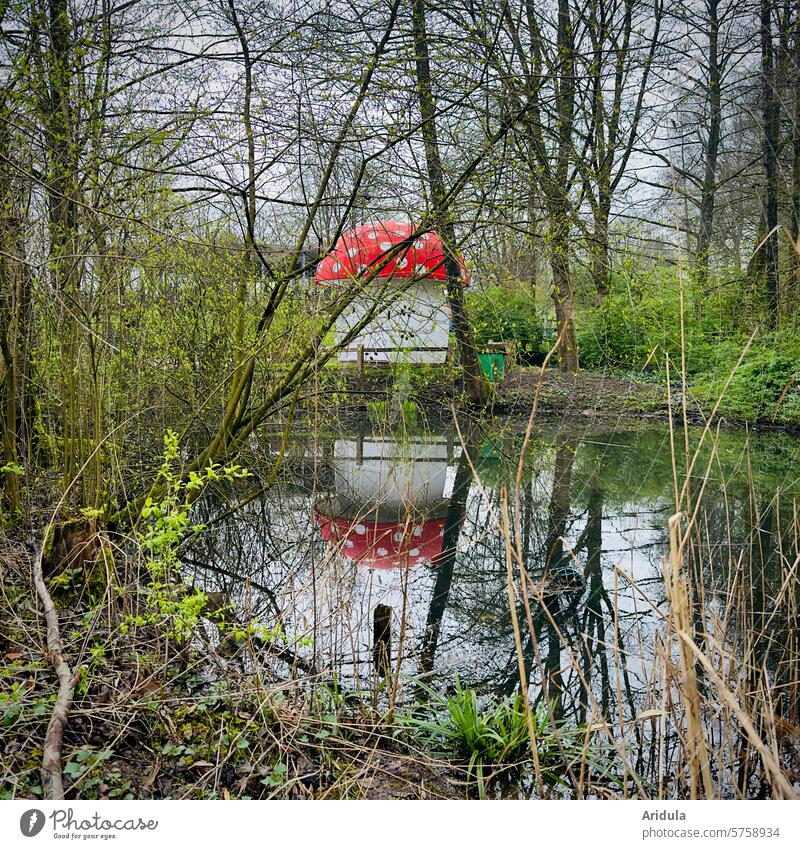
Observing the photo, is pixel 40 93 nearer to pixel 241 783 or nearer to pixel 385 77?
pixel 385 77

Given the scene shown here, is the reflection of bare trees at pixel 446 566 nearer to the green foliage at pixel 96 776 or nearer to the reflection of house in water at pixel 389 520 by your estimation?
the reflection of house in water at pixel 389 520

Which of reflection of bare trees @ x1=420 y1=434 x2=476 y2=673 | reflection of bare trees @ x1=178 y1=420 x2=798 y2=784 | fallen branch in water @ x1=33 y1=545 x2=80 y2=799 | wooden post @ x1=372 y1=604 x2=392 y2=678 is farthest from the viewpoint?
reflection of bare trees @ x1=420 y1=434 x2=476 y2=673

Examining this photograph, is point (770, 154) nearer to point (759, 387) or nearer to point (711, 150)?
point (711, 150)

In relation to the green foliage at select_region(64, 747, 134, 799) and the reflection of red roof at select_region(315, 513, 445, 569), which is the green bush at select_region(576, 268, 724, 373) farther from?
the green foliage at select_region(64, 747, 134, 799)

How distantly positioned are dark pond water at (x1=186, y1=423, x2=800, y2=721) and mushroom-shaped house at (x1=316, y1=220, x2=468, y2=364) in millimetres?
624

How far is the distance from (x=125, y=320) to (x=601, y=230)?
2395mm

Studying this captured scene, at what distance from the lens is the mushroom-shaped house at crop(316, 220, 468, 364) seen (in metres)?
3.59

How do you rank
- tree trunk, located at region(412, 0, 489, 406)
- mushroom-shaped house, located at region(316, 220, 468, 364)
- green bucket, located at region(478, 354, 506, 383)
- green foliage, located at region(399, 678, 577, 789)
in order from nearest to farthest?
green foliage, located at region(399, 678, 577, 789) → tree trunk, located at region(412, 0, 489, 406) → mushroom-shaped house, located at region(316, 220, 468, 364) → green bucket, located at region(478, 354, 506, 383)

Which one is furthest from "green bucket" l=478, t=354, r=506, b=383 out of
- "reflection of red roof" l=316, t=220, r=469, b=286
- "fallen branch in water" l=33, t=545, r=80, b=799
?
"fallen branch in water" l=33, t=545, r=80, b=799

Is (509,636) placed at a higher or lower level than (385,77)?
lower

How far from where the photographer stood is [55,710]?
6.32 ft

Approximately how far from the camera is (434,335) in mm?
4125
